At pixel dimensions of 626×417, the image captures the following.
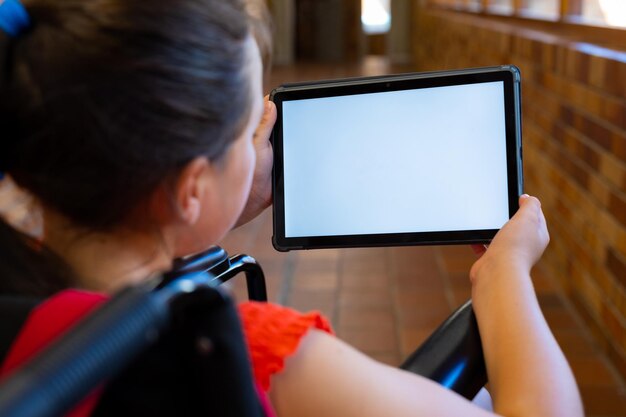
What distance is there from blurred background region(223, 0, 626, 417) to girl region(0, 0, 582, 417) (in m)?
1.39

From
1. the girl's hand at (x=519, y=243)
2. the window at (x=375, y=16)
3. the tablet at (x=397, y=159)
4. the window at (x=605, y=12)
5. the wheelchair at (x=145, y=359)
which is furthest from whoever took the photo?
the window at (x=375, y=16)

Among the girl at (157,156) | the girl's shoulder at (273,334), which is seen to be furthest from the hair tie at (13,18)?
the girl's shoulder at (273,334)

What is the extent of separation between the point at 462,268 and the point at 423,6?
6485 millimetres

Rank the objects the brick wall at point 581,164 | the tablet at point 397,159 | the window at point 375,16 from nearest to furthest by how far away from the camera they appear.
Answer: the tablet at point 397,159, the brick wall at point 581,164, the window at point 375,16

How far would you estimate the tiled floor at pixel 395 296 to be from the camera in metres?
2.15

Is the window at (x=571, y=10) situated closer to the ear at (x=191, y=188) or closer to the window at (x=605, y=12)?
the window at (x=605, y=12)

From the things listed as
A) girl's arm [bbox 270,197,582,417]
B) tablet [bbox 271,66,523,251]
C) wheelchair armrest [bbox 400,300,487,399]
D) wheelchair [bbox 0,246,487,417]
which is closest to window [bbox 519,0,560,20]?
tablet [bbox 271,66,523,251]

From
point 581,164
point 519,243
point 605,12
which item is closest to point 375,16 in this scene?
point 605,12

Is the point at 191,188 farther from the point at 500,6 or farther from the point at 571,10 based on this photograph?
the point at 500,6

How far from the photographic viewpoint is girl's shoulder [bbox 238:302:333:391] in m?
0.65

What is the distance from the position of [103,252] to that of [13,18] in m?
0.20

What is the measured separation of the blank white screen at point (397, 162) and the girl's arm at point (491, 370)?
3.0 inches

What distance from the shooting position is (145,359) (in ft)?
1.49

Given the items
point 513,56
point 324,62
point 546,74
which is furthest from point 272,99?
point 324,62
